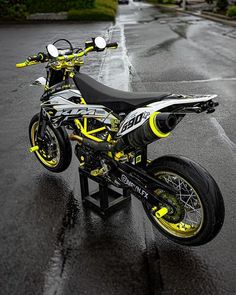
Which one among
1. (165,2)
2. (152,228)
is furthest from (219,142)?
(165,2)

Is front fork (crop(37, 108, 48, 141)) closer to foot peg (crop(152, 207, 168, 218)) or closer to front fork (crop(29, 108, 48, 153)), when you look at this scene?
front fork (crop(29, 108, 48, 153))

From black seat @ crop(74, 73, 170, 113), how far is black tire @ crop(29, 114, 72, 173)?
824 millimetres

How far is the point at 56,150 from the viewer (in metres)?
4.46

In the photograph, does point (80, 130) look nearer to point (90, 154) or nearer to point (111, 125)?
point (90, 154)

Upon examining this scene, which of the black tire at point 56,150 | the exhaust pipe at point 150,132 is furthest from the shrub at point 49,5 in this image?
the exhaust pipe at point 150,132

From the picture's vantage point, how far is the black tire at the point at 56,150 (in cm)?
426

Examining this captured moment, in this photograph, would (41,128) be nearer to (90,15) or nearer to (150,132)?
(150,132)

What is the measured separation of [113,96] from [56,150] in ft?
4.77

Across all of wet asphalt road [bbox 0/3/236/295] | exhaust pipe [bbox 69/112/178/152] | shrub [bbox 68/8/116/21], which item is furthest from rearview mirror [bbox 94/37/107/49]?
shrub [bbox 68/8/116/21]

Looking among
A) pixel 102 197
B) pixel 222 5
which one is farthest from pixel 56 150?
pixel 222 5

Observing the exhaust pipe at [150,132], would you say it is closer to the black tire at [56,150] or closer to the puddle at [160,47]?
the black tire at [56,150]

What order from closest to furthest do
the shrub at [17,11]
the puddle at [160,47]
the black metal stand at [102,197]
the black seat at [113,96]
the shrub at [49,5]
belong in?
the black seat at [113,96] < the black metal stand at [102,197] < the puddle at [160,47] < the shrub at [17,11] < the shrub at [49,5]

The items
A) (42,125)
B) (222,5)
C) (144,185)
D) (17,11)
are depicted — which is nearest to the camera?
(144,185)

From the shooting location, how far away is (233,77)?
30.8 feet
